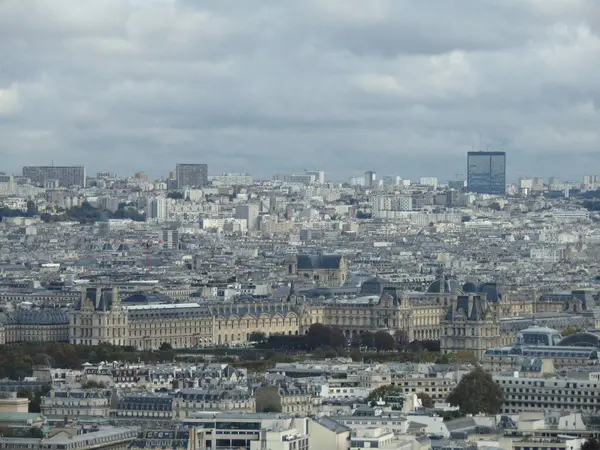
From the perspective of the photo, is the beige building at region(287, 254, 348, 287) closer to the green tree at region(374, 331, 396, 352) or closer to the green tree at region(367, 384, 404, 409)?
the green tree at region(374, 331, 396, 352)

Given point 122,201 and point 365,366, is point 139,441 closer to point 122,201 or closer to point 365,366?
point 365,366

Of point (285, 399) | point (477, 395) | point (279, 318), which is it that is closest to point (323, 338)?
point (279, 318)

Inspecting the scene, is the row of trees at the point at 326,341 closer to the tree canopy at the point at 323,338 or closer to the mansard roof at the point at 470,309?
the tree canopy at the point at 323,338

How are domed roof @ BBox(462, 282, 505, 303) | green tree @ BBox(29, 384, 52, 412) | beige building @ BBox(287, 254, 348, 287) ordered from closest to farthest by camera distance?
green tree @ BBox(29, 384, 52, 412)
domed roof @ BBox(462, 282, 505, 303)
beige building @ BBox(287, 254, 348, 287)

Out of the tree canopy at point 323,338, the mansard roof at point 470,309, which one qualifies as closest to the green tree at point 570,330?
the mansard roof at point 470,309

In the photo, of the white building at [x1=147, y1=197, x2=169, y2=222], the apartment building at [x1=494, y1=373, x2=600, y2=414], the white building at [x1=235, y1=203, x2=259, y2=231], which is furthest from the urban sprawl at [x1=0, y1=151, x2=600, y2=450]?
the white building at [x1=147, y1=197, x2=169, y2=222]

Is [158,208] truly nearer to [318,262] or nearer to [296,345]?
[318,262]
